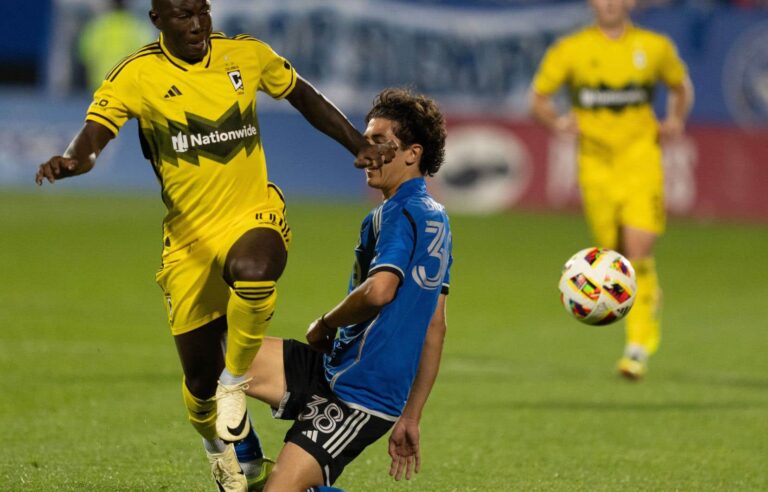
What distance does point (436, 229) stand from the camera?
199 inches

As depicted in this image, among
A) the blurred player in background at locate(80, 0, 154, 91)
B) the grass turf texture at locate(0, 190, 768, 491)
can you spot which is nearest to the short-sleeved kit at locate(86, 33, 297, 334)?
the grass turf texture at locate(0, 190, 768, 491)

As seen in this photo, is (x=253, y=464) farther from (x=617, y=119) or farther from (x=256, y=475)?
(x=617, y=119)

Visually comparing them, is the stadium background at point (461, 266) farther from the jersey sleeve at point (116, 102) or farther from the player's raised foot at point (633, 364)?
the jersey sleeve at point (116, 102)

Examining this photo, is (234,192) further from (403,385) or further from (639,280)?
(639,280)

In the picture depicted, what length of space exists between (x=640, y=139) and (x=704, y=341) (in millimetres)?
1946

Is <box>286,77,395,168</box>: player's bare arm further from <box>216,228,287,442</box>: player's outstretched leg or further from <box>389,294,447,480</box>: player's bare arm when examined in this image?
<box>389,294,447,480</box>: player's bare arm

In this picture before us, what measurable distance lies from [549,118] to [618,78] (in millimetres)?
568

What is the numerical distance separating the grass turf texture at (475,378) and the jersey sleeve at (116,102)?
62.4 inches

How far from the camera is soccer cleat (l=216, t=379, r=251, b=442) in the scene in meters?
5.16

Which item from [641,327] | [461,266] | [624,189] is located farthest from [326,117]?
[461,266]

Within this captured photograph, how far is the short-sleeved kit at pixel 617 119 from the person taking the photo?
32.0 ft

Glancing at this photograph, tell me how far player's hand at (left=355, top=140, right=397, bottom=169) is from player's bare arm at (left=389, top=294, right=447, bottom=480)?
1.82 feet

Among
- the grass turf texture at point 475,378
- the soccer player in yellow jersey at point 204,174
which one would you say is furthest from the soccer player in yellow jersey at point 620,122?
the soccer player in yellow jersey at point 204,174

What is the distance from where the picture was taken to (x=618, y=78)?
9.89m
